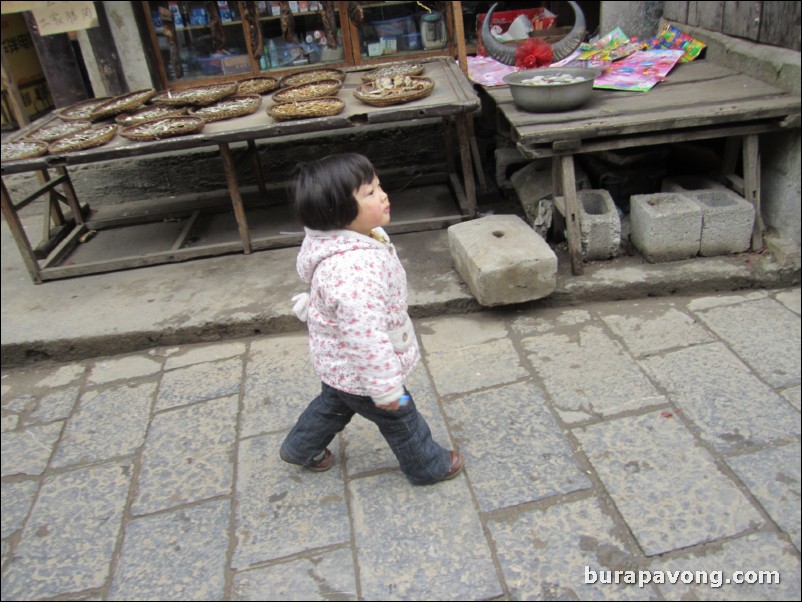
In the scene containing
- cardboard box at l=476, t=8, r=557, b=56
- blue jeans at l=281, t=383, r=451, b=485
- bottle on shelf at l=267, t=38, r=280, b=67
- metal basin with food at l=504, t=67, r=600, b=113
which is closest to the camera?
blue jeans at l=281, t=383, r=451, b=485

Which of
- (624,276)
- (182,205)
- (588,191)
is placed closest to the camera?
(624,276)

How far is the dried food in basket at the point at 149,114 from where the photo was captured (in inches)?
174

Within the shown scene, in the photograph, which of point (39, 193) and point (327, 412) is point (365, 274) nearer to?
point (327, 412)

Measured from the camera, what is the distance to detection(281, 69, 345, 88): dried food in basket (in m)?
4.94

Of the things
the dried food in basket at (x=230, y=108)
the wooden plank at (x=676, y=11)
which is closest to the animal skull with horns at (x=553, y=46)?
the wooden plank at (x=676, y=11)

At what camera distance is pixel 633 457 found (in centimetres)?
255

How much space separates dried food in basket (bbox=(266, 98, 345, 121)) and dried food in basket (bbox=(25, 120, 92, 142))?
143 centimetres

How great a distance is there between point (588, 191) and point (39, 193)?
3.87 meters

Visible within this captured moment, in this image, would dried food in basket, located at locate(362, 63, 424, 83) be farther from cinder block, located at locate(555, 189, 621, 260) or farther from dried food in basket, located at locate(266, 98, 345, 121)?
cinder block, located at locate(555, 189, 621, 260)

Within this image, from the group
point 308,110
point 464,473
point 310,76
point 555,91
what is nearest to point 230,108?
point 308,110

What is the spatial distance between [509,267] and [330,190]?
5.19 ft

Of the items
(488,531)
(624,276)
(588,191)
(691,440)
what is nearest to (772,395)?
(691,440)

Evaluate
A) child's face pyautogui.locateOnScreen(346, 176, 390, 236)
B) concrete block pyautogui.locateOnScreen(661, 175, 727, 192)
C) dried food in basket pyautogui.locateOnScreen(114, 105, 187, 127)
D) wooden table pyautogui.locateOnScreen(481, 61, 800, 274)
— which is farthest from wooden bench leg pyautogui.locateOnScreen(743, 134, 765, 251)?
dried food in basket pyautogui.locateOnScreen(114, 105, 187, 127)

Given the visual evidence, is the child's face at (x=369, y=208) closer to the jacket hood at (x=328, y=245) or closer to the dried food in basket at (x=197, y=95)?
the jacket hood at (x=328, y=245)
